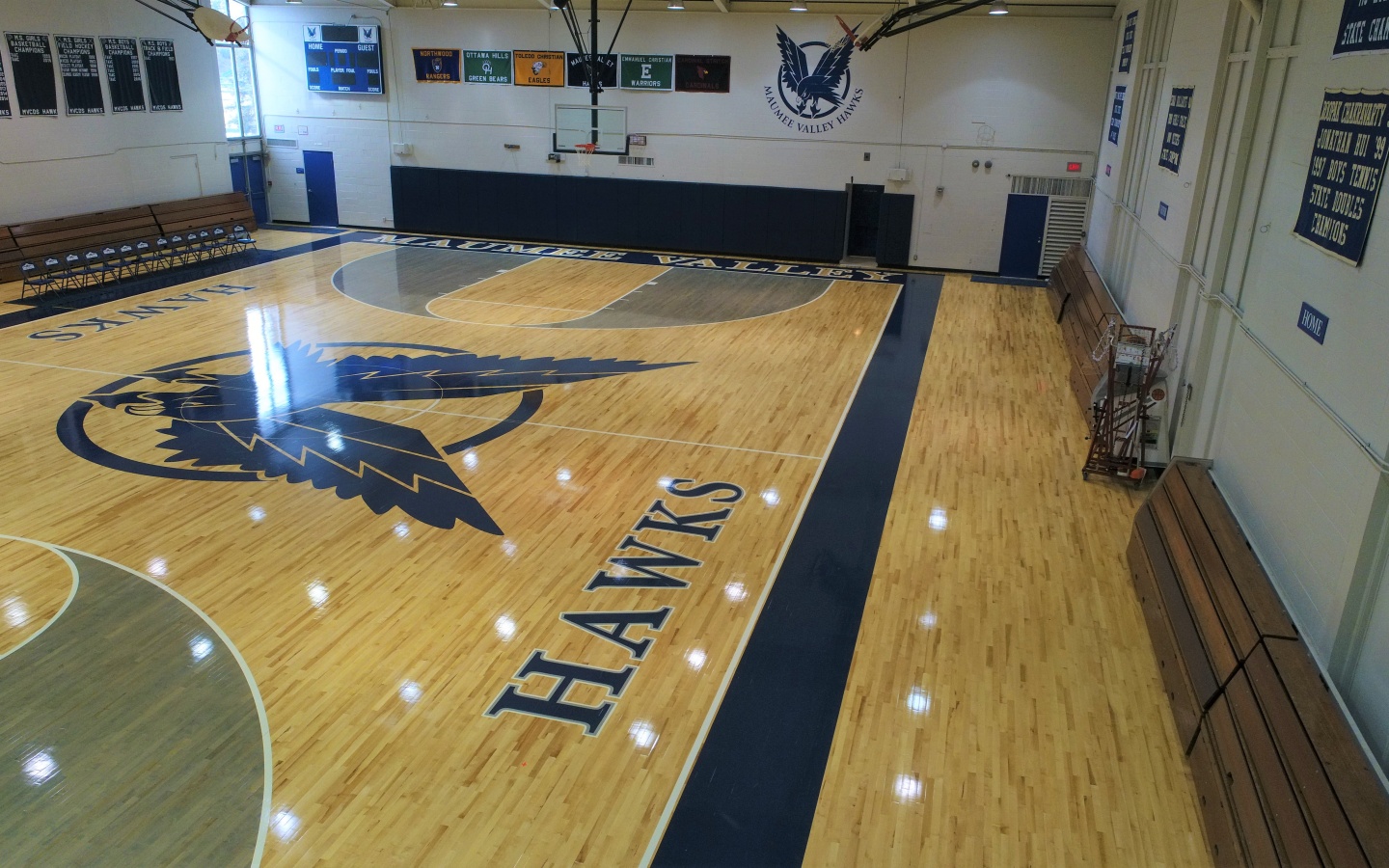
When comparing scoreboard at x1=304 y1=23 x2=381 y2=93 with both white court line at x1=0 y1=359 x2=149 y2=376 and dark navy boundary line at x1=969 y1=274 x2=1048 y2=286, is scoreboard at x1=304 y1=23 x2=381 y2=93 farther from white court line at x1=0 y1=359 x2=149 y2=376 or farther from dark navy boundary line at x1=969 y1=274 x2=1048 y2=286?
dark navy boundary line at x1=969 y1=274 x2=1048 y2=286

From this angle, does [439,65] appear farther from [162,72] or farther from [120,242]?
[120,242]

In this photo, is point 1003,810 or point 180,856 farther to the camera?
point 1003,810

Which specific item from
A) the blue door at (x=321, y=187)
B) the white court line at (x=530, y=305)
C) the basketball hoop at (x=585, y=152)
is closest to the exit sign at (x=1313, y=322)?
the white court line at (x=530, y=305)

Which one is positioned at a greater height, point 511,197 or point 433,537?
point 511,197

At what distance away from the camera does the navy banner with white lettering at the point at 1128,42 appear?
51.2 feet

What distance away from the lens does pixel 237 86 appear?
2245 cm

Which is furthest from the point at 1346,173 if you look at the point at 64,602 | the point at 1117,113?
the point at 1117,113

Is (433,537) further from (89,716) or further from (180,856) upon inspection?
(180,856)

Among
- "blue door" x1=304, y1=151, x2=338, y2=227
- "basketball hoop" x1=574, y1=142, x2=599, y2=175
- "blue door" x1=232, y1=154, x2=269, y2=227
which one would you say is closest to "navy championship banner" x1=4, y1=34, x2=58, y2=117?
"blue door" x1=232, y1=154, x2=269, y2=227

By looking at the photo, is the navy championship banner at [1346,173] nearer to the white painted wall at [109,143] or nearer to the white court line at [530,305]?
the white court line at [530,305]

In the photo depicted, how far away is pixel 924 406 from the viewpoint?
1177 cm

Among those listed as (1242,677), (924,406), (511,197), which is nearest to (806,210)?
(511,197)

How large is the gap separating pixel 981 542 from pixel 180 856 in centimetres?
605

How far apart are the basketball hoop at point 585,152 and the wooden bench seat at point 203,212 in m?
7.00
